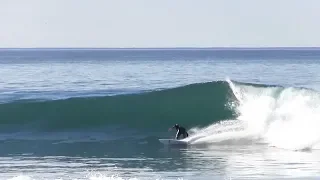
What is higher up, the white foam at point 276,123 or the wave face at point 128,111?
the wave face at point 128,111

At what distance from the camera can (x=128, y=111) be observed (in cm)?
3369

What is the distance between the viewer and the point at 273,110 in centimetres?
2747

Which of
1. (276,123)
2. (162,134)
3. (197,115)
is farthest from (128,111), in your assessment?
(276,123)

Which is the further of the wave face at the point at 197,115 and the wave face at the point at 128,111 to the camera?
the wave face at the point at 128,111

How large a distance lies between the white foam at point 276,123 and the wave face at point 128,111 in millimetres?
2413

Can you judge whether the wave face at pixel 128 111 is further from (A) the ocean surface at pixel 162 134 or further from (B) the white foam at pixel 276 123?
(B) the white foam at pixel 276 123

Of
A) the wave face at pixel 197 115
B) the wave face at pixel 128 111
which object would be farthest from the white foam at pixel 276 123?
the wave face at pixel 128 111

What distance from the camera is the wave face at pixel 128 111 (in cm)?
3166

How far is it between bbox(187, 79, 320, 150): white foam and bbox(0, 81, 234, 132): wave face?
7.92 feet

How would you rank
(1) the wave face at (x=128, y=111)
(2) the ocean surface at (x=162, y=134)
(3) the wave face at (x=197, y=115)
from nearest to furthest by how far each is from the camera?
(2) the ocean surface at (x=162, y=134)
(3) the wave face at (x=197, y=115)
(1) the wave face at (x=128, y=111)

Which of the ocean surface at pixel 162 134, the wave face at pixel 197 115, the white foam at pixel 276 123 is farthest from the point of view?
the wave face at pixel 197 115

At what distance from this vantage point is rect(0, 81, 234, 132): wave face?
31.7 metres

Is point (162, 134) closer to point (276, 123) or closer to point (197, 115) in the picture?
point (197, 115)

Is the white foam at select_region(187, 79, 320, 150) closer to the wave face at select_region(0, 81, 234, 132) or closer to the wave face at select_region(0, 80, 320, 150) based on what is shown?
the wave face at select_region(0, 80, 320, 150)
